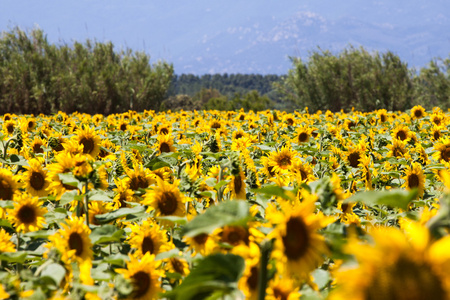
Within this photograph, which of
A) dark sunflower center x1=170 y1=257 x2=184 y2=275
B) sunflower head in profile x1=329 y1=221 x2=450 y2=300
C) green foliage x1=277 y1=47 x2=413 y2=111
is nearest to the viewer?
sunflower head in profile x1=329 y1=221 x2=450 y2=300

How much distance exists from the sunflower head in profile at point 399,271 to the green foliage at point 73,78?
22.3m

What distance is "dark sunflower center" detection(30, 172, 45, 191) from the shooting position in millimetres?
2920

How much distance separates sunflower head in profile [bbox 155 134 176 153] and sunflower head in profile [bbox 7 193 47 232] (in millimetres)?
1865

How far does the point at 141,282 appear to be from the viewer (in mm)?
1639

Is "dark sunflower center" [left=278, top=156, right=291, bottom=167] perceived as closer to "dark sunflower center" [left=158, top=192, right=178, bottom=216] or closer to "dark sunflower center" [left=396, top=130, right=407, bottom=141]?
"dark sunflower center" [left=158, top=192, right=178, bottom=216]

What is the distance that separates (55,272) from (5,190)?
1.34 metres

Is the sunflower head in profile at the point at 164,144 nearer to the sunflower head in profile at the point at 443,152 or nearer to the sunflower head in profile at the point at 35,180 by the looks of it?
the sunflower head in profile at the point at 35,180

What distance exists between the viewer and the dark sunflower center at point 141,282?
161cm

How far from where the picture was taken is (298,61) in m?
30.8

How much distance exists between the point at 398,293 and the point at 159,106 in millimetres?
27270

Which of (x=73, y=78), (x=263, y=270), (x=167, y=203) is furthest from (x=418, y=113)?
(x=73, y=78)

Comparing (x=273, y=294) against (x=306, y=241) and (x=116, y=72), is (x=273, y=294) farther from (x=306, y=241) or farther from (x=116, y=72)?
(x=116, y=72)

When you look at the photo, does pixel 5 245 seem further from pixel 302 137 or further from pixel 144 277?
pixel 302 137

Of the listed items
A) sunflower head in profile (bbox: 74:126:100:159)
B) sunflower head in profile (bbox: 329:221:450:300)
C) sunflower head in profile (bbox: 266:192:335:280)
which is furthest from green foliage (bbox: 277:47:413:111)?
sunflower head in profile (bbox: 329:221:450:300)
